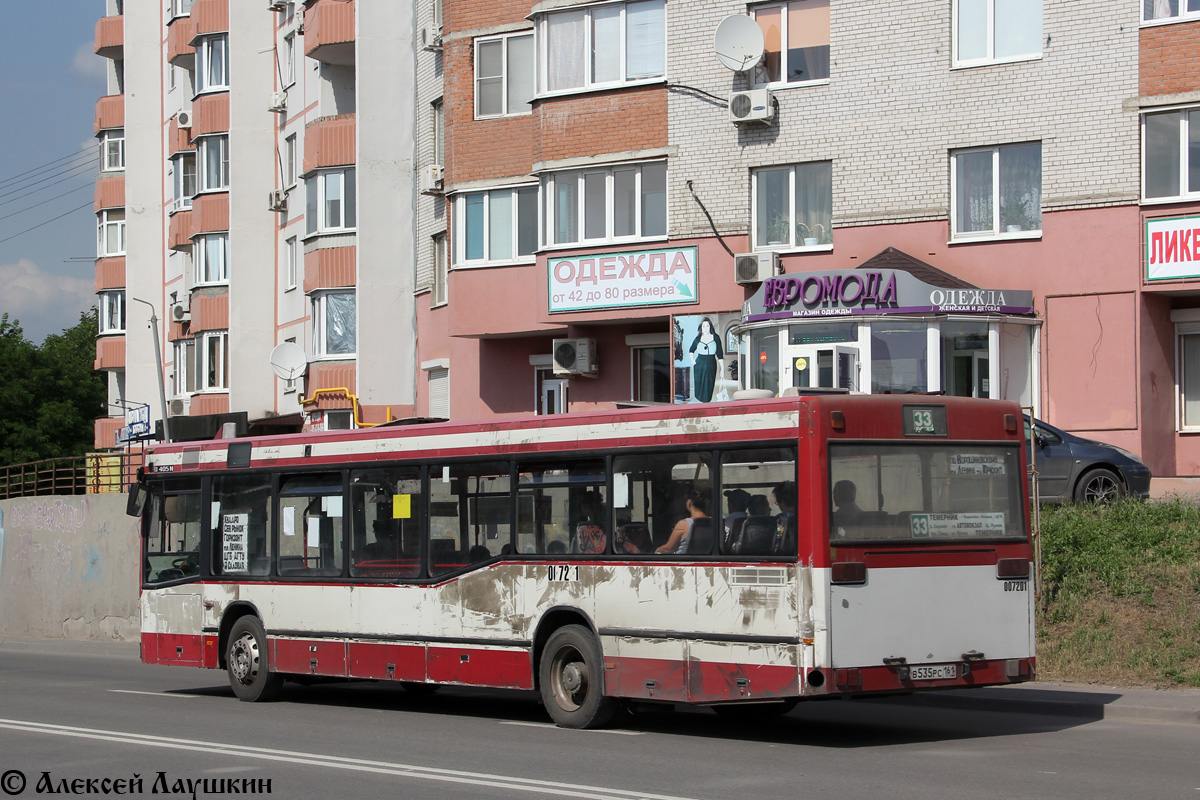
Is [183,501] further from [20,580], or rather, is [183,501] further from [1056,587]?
[20,580]

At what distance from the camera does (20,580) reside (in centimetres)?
3120

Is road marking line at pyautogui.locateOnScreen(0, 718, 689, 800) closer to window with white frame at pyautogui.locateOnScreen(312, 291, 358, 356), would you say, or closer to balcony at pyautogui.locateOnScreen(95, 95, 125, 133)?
window with white frame at pyautogui.locateOnScreen(312, 291, 358, 356)

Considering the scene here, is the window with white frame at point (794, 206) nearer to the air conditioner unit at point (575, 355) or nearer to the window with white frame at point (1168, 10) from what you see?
the air conditioner unit at point (575, 355)

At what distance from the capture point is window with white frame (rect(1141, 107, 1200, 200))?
75.8ft

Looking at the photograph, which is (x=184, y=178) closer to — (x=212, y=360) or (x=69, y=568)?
(x=212, y=360)

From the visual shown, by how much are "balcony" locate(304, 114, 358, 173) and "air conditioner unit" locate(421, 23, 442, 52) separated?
12.0 feet

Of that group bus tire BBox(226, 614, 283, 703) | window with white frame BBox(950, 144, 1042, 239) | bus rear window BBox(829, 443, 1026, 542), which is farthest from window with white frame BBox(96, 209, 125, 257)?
bus rear window BBox(829, 443, 1026, 542)

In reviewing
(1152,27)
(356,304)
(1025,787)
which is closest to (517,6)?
(356,304)

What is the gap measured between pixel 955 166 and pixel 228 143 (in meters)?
27.3

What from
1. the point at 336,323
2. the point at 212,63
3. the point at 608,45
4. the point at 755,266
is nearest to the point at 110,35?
the point at 212,63

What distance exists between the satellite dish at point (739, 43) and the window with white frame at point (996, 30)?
3391mm

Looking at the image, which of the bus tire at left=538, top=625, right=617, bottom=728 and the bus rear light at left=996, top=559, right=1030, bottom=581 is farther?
the bus tire at left=538, top=625, right=617, bottom=728

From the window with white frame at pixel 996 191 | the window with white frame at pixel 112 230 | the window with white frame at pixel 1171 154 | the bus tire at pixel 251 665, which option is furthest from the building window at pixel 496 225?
the window with white frame at pixel 112 230

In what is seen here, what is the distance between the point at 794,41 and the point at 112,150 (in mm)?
40024
